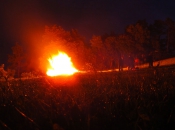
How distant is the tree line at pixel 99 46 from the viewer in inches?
1303

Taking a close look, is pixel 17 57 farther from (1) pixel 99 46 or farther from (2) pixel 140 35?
(2) pixel 140 35

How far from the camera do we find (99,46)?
53031 millimetres

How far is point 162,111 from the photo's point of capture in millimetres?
2160

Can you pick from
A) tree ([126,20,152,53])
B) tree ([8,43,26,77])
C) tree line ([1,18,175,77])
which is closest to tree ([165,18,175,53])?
tree line ([1,18,175,77])

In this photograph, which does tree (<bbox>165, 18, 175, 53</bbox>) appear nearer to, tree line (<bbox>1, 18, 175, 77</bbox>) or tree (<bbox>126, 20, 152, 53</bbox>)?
tree line (<bbox>1, 18, 175, 77</bbox>)

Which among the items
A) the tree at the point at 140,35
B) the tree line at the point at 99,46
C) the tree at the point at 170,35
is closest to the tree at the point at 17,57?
the tree line at the point at 99,46

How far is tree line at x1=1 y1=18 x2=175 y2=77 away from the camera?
109 ft

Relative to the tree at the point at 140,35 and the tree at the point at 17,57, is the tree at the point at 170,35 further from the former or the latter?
A: the tree at the point at 17,57

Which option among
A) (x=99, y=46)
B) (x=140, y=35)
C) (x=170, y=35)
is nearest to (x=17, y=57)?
(x=99, y=46)

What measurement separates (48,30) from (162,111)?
31.9 m

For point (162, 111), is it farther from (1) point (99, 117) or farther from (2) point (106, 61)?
(2) point (106, 61)

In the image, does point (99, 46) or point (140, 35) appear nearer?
point (140, 35)

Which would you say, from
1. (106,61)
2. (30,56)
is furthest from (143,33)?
(30,56)

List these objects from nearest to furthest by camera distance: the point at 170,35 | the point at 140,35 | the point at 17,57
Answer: the point at 140,35 → the point at 17,57 → the point at 170,35
